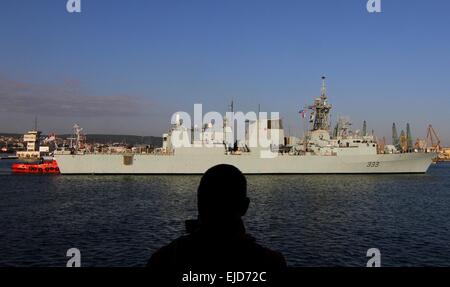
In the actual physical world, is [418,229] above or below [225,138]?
below

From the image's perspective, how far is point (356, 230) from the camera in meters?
18.3

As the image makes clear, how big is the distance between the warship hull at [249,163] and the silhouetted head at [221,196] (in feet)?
159

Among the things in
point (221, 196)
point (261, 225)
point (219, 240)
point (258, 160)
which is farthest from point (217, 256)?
point (258, 160)

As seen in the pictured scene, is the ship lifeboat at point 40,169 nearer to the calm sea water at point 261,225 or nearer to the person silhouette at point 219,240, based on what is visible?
the calm sea water at point 261,225

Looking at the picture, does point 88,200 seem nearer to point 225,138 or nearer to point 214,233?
point 214,233

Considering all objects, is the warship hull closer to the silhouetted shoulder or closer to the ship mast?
the ship mast

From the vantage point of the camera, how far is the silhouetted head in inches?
64.8

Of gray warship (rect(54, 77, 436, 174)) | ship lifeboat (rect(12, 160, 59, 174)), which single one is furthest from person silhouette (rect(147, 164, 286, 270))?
ship lifeboat (rect(12, 160, 59, 174))

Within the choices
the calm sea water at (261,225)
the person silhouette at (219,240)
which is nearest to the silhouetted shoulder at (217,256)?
the person silhouette at (219,240)

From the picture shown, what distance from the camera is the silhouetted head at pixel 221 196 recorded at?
165 cm

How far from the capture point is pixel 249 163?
5144cm

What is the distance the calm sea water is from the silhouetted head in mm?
11814
